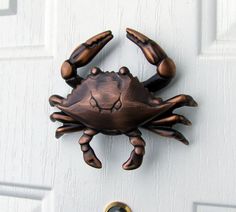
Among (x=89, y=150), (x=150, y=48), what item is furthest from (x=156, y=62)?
(x=89, y=150)

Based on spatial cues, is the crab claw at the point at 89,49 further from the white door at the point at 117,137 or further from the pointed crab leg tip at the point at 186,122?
the pointed crab leg tip at the point at 186,122

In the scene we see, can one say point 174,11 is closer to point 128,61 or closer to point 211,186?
point 128,61

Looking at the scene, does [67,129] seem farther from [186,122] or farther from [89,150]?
[186,122]

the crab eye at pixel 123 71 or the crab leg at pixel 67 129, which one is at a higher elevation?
the crab eye at pixel 123 71

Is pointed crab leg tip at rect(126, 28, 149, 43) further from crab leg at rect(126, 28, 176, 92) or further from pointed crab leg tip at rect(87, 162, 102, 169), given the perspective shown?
pointed crab leg tip at rect(87, 162, 102, 169)

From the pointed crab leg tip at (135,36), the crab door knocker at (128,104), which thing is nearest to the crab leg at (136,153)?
the crab door knocker at (128,104)

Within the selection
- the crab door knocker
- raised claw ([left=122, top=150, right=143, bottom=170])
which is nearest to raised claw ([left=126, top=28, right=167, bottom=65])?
the crab door knocker
